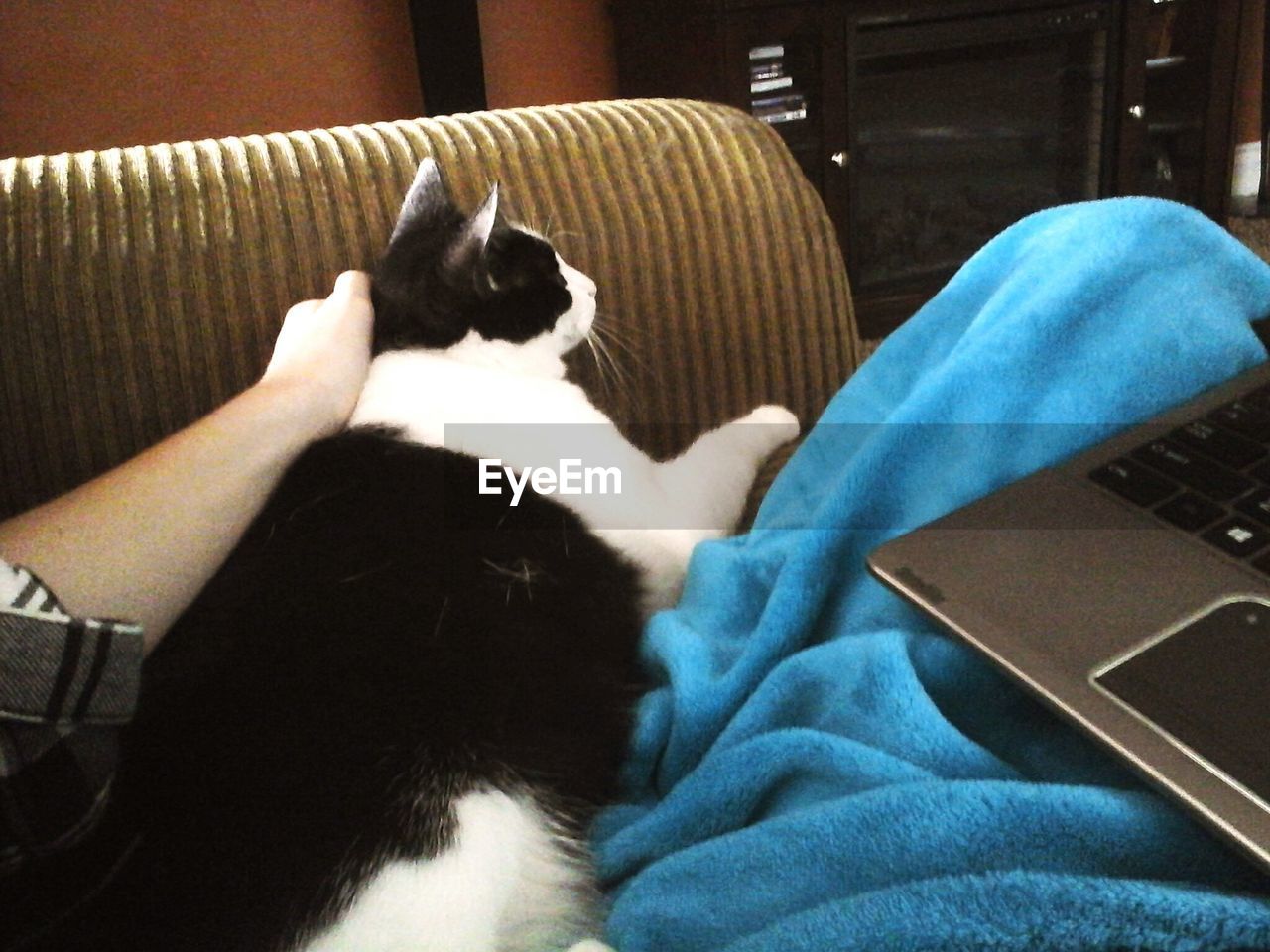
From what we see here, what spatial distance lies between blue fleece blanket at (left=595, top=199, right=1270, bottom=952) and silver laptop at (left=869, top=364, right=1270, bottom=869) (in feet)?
0.09

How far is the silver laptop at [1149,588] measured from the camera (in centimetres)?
36

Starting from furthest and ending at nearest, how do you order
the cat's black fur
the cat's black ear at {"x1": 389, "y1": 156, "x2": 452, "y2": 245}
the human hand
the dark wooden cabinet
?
the dark wooden cabinet
the cat's black ear at {"x1": 389, "y1": 156, "x2": 452, "y2": 245}
the human hand
the cat's black fur

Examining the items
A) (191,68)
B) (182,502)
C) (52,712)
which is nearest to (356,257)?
(182,502)

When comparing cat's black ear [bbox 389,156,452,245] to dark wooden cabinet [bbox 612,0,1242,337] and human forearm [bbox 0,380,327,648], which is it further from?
dark wooden cabinet [bbox 612,0,1242,337]

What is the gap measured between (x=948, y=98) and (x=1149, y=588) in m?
2.06

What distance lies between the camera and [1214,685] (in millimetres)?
383

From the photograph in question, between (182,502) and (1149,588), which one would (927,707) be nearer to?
(1149,588)

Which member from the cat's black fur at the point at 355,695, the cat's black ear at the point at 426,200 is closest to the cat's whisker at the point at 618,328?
the cat's black ear at the point at 426,200

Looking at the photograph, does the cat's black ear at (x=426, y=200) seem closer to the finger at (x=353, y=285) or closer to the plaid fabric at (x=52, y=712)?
the finger at (x=353, y=285)

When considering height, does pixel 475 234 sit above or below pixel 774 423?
above

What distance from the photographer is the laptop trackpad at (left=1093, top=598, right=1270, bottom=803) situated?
1.17 feet

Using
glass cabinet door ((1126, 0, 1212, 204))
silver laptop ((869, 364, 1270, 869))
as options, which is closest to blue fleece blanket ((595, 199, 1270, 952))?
silver laptop ((869, 364, 1270, 869))

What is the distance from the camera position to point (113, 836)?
473 mm

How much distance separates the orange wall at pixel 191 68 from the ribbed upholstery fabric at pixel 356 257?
2.64 feet
